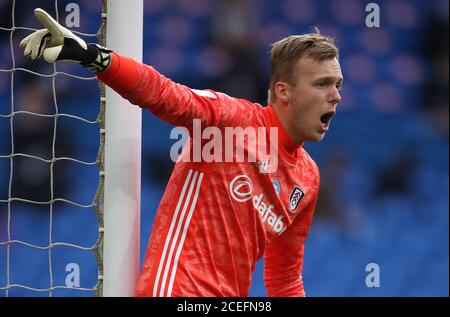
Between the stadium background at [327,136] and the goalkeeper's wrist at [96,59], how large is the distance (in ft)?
7.18

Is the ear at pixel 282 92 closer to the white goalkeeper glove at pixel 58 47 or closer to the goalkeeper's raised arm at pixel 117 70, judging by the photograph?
the goalkeeper's raised arm at pixel 117 70

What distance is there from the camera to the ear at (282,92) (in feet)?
7.70

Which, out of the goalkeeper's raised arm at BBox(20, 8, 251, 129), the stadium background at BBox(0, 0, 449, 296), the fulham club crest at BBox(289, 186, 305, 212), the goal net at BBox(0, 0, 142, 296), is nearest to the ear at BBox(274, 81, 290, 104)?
the fulham club crest at BBox(289, 186, 305, 212)

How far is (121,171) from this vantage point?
7.37ft

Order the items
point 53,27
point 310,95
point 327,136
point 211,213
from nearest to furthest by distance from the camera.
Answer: point 53,27 < point 211,213 < point 310,95 < point 327,136

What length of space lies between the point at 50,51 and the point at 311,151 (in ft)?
9.18

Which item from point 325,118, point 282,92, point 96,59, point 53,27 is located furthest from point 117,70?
point 325,118

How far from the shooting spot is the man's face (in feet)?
7.64

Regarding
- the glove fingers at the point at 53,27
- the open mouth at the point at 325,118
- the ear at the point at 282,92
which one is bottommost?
the open mouth at the point at 325,118

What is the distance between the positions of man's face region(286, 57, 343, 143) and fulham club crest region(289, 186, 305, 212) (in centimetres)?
16

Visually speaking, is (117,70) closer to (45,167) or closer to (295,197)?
(295,197)

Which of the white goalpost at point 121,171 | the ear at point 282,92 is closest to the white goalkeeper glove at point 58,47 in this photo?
the white goalpost at point 121,171

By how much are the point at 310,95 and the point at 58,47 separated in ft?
2.60

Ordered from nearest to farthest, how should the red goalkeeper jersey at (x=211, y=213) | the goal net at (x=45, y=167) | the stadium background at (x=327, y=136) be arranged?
the red goalkeeper jersey at (x=211, y=213) → the goal net at (x=45, y=167) → the stadium background at (x=327, y=136)
